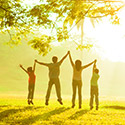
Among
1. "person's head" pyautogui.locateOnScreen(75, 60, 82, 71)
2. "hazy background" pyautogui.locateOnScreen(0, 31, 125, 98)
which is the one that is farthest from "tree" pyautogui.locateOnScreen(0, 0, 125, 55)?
"hazy background" pyautogui.locateOnScreen(0, 31, 125, 98)

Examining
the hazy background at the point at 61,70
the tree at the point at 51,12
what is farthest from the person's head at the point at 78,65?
the hazy background at the point at 61,70

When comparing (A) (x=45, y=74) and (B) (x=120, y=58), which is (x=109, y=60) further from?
(A) (x=45, y=74)

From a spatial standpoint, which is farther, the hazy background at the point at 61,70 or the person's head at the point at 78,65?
the hazy background at the point at 61,70

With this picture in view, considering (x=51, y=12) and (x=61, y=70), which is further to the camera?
(x=61, y=70)

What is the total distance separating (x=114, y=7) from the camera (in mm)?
13406

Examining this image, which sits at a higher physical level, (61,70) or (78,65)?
(78,65)

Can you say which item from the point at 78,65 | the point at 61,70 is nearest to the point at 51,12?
the point at 78,65

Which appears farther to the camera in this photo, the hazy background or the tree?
the hazy background

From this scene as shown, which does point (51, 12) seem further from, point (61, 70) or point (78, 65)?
point (61, 70)

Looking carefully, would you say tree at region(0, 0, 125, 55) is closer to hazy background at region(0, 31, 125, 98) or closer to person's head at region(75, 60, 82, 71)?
person's head at region(75, 60, 82, 71)

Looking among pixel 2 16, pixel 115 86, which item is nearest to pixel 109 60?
pixel 115 86

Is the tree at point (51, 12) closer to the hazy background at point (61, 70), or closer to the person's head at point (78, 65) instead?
the person's head at point (78, 65)

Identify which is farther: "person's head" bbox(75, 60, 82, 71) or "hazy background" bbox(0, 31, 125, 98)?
"hazy background" bbox(0, 31, 125, 98)

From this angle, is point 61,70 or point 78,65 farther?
point 61,70
